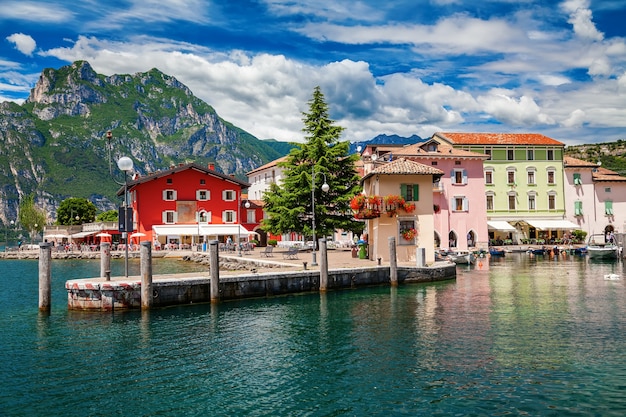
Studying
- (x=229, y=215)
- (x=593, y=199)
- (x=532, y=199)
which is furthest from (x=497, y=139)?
(x=229, y=215)

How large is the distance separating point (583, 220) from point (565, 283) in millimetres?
42206

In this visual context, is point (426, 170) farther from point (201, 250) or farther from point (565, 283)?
point (201, 250)

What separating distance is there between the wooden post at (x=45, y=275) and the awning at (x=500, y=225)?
52.8 meters

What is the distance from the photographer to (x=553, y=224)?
221ft

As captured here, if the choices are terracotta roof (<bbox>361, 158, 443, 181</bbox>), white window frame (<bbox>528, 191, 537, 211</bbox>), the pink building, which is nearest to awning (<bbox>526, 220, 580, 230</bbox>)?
white window frame (<bbox>528, 191, 537, 211</bbox>)

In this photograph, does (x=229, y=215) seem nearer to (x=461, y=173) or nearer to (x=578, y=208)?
(x=461, y=173)

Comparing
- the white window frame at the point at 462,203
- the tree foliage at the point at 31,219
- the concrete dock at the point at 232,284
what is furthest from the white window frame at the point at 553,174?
the tree foliage at the point at 31,219

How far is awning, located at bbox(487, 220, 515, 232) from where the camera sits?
65188 mm

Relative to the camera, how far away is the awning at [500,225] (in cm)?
6519

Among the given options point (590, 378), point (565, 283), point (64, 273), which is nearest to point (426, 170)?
point (565, 283)

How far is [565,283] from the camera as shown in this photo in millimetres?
33000

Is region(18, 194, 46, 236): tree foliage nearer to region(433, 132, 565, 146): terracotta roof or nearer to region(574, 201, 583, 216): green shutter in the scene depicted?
region(433, 132, 565, 146): terracotta roof

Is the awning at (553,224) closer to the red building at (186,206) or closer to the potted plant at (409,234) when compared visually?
the red building at (186,206)

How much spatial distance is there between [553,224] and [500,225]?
718 cm
